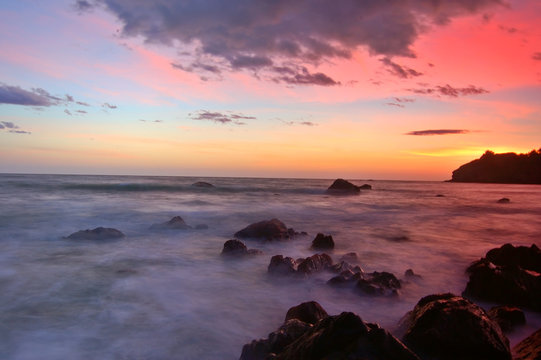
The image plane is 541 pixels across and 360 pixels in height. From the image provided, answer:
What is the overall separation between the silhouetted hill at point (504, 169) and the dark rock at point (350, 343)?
388ft

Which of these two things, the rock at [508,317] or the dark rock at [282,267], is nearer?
the rock at [508,317]

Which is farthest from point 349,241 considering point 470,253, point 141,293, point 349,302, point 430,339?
point 430,339

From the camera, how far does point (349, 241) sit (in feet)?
41.5

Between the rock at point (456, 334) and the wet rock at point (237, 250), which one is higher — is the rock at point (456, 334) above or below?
above

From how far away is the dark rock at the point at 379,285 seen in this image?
648 centimetres

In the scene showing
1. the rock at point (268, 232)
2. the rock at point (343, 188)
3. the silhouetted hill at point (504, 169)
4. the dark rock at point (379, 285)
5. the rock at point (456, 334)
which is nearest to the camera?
the rock at point (456, 334)

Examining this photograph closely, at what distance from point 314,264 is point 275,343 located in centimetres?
403

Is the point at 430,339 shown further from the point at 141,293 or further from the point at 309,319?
the point at 141,293

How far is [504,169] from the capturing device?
109 m

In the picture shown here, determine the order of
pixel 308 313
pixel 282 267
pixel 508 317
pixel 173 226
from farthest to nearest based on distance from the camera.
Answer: pixel 173 226 < pixel 282 267 < pixel 508 317 < pixel 308 313

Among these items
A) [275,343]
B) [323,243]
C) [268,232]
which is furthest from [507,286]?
[268,232]

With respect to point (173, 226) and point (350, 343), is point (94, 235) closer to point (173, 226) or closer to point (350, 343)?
point (173, 226)

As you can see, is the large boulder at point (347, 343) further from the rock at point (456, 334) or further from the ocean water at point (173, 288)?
the ocean water at point (173, 288)

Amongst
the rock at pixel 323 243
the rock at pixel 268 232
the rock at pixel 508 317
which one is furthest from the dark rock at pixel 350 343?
the rock at pixel 268 232
